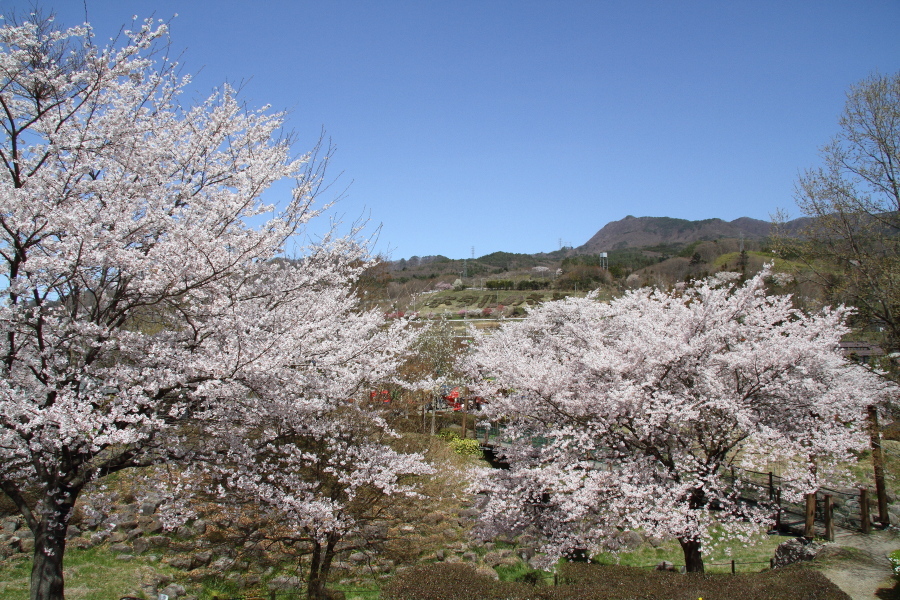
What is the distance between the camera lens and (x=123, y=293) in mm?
4906

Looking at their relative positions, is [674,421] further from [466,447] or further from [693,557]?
[466,447]

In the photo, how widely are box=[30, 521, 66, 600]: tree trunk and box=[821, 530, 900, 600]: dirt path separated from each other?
34.3 ft

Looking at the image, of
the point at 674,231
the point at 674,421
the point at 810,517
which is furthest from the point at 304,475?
the point at 674,231

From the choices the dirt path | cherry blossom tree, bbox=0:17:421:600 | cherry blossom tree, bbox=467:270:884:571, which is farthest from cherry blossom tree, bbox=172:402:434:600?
the dirt path

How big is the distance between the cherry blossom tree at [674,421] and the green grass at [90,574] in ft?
22.8

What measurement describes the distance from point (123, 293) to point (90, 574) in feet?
25.5

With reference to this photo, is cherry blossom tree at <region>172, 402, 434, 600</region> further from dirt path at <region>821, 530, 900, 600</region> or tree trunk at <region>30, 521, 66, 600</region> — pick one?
dirt path at <region>821, 530, 900, 600</region>

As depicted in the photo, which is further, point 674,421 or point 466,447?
point 466,447

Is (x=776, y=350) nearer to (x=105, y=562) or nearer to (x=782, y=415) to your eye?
(x=782, y=415)

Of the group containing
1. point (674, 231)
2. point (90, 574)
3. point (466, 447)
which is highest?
point (674, 231)

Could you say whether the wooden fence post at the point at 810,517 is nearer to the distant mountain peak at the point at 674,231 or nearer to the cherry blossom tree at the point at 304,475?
the cherry blossom tree at the point at 304,475

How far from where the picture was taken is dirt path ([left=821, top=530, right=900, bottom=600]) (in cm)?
730

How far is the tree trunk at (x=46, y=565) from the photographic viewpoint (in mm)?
4750

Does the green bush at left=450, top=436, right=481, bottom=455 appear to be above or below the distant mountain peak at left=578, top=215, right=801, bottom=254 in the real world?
below
